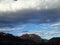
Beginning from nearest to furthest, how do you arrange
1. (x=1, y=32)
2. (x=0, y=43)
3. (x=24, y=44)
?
(x=0, y=43), (x=24, y=44), (x=1, y=32)

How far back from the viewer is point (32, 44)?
107 ft

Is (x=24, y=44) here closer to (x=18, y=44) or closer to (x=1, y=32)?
(x=18, y=44)

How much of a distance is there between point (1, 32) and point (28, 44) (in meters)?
22.9

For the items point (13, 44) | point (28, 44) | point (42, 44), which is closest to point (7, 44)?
point (13, 44)

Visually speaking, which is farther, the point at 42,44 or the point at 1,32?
the point at 1,32

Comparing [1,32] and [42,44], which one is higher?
[1,32]

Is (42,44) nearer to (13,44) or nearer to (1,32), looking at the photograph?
(13,44)

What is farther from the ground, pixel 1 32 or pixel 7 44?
pixel 1 32

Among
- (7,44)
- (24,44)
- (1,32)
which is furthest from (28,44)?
(1,32)

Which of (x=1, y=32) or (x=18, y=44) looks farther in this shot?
(x=1, y=32)

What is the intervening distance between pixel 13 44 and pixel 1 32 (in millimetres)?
23613

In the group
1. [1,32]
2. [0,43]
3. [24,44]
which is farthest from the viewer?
[1,32]

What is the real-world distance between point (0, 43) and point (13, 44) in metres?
2.07

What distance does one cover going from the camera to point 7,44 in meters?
29.9
